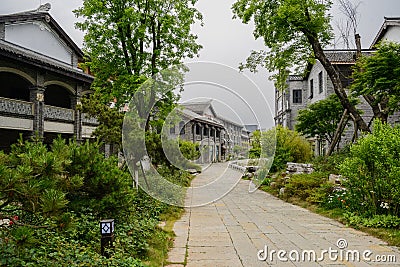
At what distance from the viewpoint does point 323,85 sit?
67.4ft

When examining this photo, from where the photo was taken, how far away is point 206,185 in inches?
508

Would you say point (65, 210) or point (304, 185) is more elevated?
point (65, 210)

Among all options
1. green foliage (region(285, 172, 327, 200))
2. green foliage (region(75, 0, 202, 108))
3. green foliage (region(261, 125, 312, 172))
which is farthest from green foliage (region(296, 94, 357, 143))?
green foliage (region(75, 0, 202, 108))

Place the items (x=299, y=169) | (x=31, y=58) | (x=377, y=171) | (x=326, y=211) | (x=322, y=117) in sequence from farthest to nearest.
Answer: (x=322, y=117) → (x=299, y=169) → (x=31, y=58) → (x=326, y=211) → (x=377, y=171)

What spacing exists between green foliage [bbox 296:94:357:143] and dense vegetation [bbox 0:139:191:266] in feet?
39.8

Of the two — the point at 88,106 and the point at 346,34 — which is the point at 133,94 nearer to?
the point at 88,106

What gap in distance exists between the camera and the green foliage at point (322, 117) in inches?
651

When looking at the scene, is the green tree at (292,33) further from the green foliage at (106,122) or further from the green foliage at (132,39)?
the green foliage at (106,122)

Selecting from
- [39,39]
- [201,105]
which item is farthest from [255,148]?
[39,39]

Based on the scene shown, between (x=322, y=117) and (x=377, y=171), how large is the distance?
10529 mm

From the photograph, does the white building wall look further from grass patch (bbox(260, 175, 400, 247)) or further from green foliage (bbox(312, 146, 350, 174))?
grass patch (bbox(260, 175, 400, 247))

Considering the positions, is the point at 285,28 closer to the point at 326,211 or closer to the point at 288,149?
the point at 288,149

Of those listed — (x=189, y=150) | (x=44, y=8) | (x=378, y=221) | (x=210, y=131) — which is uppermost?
(x=44, y=8)

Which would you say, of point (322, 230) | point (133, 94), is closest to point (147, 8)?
point (133, 94)
